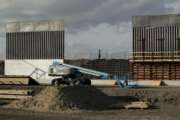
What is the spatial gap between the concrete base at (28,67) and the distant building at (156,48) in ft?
46.0

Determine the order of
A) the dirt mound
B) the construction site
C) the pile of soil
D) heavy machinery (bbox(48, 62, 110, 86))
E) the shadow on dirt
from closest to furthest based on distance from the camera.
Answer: the construction site, the dirt mound, the shadow on dirt, the pile of soil, heavy machinery (bbox(48, 62, 110, 86))

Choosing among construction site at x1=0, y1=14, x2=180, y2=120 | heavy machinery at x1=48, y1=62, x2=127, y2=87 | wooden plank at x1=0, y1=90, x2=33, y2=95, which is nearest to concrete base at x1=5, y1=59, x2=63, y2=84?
construction site at x1=0, y1=14, x2=180, y2=120

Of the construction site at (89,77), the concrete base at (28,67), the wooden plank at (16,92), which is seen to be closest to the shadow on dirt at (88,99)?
the construction site at (89,77)

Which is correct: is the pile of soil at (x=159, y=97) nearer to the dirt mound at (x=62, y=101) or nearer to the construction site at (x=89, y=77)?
the construction site at (x=89, y=77)

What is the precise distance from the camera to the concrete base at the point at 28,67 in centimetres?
7212

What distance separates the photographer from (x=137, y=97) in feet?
120

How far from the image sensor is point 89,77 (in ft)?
178

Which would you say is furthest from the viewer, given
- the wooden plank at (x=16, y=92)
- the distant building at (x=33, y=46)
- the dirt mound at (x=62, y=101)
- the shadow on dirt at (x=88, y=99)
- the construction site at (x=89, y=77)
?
the distant building at (x=33, y=46)

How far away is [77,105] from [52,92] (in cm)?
183

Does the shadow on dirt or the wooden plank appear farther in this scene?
the wooden plank

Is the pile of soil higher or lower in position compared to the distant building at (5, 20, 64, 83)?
lower

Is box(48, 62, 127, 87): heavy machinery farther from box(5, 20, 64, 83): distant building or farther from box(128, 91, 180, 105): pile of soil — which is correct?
box(5, 20, 64, 83): distant building

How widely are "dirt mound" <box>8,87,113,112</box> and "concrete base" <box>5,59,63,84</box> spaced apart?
3913cm

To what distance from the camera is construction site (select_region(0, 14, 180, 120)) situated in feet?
89.9
